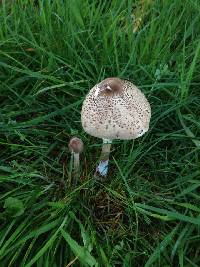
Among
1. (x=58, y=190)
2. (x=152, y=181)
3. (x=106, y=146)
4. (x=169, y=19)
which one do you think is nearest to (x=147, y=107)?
(x=106, y=146)

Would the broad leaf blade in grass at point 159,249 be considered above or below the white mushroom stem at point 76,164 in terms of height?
below

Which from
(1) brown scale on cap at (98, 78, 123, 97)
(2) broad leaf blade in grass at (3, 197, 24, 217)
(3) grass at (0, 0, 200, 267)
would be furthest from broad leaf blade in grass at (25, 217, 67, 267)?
(1) brown scale on cap at (98, 78, 123, 97)

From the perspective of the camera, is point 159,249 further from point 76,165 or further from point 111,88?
point 111,88

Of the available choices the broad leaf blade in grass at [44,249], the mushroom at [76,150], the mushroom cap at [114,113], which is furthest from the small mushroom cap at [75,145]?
the broad leaf blade in grass at [44,249]

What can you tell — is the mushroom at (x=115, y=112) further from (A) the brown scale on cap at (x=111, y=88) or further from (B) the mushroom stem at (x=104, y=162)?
(B) the mushroom stem at (x=104, y=162)

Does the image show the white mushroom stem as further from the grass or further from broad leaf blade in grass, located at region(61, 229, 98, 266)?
broad leaf blade in grass, located at region(61, 229, 98, 266)

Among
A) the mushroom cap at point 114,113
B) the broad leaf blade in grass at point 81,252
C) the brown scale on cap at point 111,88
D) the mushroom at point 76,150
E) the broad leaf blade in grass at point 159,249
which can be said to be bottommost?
the broad leaf blade in grass at point 159,249
